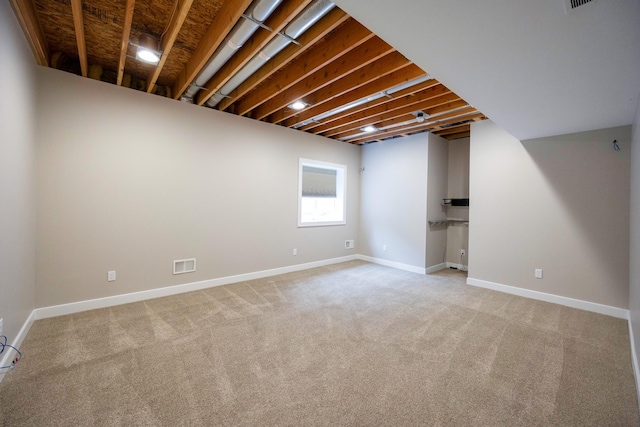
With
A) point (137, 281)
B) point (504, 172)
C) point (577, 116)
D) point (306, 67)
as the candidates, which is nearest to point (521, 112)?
point (577, 116)

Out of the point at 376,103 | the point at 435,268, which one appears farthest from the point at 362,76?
the point at 435,268

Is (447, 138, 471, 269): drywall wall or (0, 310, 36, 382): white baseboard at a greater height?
(447, 138, 471, 269): drywall wall

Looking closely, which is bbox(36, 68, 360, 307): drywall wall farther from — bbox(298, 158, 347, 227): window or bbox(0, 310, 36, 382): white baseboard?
bbox(298, 158, 347, 227): window

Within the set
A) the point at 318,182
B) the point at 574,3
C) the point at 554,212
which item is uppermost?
the point at 574,3

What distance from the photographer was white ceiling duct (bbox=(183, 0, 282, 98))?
6.47 ft

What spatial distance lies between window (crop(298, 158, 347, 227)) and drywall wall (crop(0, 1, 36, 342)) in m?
3.59

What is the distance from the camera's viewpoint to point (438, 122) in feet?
14.9

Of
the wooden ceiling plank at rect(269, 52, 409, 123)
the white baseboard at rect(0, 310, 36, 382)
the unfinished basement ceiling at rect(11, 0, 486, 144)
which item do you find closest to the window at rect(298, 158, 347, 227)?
the unfinished basement ceiling at rect(11, 0, 486, 144)

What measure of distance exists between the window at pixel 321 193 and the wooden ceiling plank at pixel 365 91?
0.95 meters

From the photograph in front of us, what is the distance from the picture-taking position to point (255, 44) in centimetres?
245

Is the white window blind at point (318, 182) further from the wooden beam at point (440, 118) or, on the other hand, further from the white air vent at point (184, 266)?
Result: the white air vent at point (184, 266)

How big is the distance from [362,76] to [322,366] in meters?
2.99

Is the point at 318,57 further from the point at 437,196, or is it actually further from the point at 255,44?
the point at 437,196

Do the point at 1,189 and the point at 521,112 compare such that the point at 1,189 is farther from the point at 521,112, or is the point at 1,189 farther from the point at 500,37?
the point at 521,112
